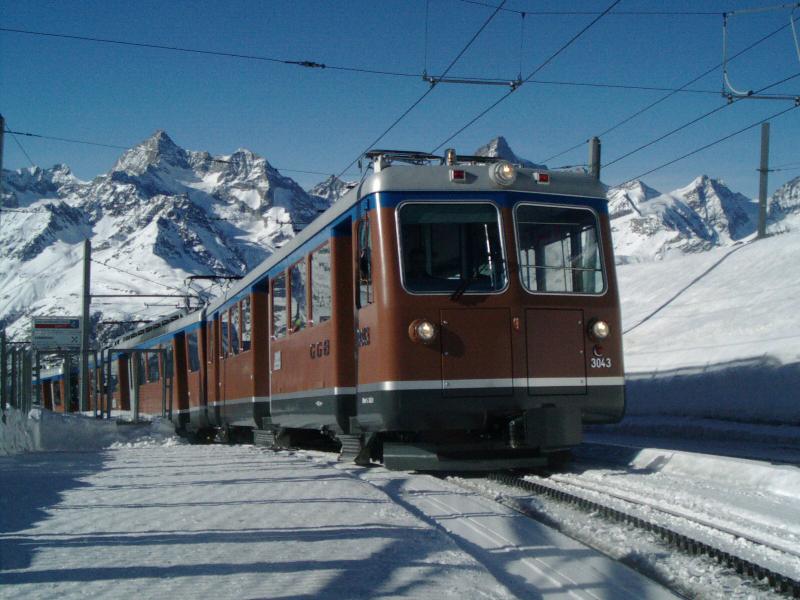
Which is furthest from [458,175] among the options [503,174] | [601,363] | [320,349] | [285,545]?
[285,545]

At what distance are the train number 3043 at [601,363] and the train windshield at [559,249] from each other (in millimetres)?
678

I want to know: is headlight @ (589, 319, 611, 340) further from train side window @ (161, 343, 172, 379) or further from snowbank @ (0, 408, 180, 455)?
train side window @ (161, 343, 172, 379)

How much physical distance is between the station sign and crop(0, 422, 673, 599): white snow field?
94.0 feet

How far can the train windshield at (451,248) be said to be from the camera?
881 cm

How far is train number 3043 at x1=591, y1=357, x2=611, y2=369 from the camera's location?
9.04m

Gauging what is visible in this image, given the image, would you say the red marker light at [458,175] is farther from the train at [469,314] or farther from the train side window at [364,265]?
the train side window at [364,265]

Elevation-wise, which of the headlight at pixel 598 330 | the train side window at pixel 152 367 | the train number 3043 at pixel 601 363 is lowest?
the train number 3043 at pixel 601 363

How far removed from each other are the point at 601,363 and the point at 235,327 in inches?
329

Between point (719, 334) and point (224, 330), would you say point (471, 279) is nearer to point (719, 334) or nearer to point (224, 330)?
point (224, 330)

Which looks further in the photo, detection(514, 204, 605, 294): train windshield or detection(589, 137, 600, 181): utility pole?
detection(589, 137, 600, 181): utility pole

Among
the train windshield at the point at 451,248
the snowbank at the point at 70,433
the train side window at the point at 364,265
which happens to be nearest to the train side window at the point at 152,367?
the snowbank at the point at 70,433

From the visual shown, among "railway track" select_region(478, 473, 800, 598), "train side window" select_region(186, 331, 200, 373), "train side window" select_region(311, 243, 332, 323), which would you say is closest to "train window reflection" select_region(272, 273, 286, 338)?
"train side window" select_region(311, 243, 332, 323)

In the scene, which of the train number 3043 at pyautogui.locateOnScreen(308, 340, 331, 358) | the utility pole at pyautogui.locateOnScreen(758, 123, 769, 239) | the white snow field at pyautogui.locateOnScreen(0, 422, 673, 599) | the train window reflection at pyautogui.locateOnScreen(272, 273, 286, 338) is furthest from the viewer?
the utility pole at pyautogui.locateOnScreen(758, 123, 769, 239)

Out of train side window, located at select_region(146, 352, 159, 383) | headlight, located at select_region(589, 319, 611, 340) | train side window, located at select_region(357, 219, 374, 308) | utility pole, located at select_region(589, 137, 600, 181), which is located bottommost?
headlight, located at select_region(589, 319, 611, 340)
